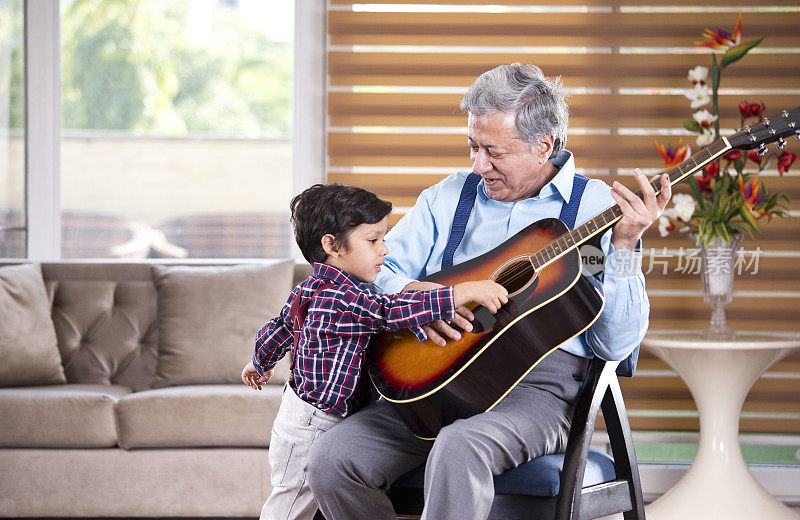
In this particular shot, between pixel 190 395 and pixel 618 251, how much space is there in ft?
5.54

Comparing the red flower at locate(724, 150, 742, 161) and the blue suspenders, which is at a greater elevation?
the red flower at locate(724, 150, 742, 161)

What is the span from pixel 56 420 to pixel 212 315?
0.66 m

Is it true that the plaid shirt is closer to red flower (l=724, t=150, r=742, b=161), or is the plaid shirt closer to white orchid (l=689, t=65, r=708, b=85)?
red flower (l=724, t=150, r=742, b=161)

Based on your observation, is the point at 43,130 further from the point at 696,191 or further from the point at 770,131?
the point at 770,131

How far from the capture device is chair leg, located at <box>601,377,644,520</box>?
182 cm

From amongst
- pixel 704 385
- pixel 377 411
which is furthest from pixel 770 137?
pixel 704 385

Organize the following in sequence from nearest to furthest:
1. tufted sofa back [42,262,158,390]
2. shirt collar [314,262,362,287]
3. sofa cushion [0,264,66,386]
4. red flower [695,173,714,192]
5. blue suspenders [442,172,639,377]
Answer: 1. shirt collar [314,262,362,287]
2. blue suspenders [442,172,639,377]
3. sofa cushion [0,264,66,386]
4. red flower [695,173,714,192]
5. tufted sofa back [42,262,158,390]

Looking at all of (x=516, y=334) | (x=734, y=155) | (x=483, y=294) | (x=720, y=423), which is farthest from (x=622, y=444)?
(x=734, y=155)

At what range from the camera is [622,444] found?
182 centimetres

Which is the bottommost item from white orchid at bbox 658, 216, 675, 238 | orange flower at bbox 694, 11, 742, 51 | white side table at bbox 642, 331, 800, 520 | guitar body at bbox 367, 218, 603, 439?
white side table at bbox 642, 331, 800, 520

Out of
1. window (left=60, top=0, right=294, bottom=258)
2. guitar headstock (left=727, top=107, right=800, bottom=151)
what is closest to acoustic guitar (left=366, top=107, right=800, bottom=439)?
guitar headstock (left=727, top=107, right=800, bottom=151)

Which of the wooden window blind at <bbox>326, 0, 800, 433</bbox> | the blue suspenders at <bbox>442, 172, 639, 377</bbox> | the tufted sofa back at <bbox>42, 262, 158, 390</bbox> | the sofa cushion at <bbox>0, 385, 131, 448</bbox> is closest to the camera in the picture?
the blue suspenders at <bbox>442, 172, 639, 377</bbox>

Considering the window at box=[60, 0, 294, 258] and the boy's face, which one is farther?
the window at box=[60, 0, 294, 258]

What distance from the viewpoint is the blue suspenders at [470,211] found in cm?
190
